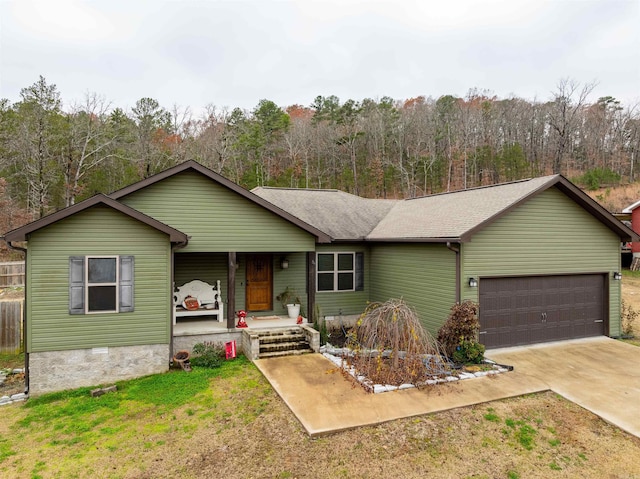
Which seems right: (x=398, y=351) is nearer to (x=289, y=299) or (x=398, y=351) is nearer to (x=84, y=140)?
(x=289, y=299)

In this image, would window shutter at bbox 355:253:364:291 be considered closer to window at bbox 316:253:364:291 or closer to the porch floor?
window at bbox 316:253:364:291

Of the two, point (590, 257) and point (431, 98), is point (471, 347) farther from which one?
point (431, 98)

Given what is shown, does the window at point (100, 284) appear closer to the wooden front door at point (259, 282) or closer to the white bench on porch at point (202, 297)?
the white bench on porch at point (202, 297)

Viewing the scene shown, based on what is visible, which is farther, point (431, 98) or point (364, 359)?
point (431, 98)

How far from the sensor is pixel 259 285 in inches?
482

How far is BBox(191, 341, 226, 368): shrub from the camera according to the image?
9.13 m

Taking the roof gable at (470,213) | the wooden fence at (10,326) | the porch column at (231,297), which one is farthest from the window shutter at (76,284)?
the roof gable at (470,213)

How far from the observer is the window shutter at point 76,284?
8180 millimetres

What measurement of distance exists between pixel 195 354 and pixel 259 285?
317cm

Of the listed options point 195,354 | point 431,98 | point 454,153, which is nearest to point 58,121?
point 195,354

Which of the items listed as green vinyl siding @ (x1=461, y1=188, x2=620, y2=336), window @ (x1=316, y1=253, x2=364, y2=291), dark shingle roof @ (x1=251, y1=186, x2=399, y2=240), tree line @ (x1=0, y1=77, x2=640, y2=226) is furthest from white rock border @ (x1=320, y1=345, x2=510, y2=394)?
tree line @ (x1=0, y1=77, x2=640, y2=226)

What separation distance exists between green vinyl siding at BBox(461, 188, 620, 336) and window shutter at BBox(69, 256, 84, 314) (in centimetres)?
844

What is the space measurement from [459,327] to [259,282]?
6.04 meters

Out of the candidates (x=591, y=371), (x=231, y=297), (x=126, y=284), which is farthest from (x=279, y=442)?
(x=591, y=371)
